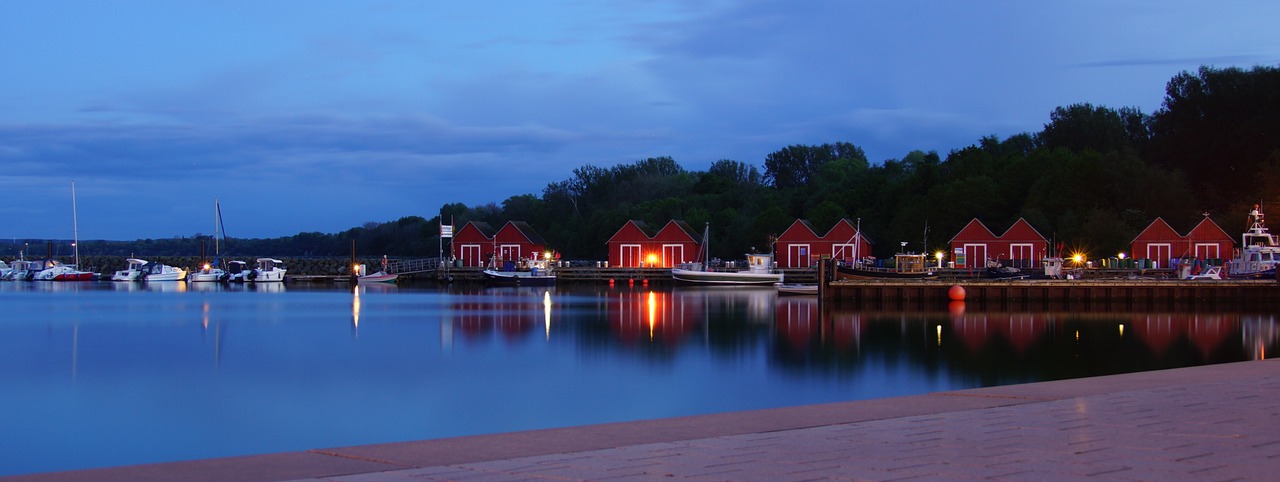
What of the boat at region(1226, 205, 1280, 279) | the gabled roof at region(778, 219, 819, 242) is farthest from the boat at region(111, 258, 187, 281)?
the boat at region(1226, 205, 1280, 279)

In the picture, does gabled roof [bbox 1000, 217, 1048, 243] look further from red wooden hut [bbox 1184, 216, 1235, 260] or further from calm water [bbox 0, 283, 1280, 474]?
calm water [bbox 0, 283, 1280, 474]

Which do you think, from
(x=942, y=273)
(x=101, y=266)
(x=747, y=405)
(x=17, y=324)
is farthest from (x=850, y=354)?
A: (x=101, y=266)

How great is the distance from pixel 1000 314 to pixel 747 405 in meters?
24.7

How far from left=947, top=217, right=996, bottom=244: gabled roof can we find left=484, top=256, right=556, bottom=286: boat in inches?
1055

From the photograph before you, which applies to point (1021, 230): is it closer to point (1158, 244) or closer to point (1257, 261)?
point (1158, 244)

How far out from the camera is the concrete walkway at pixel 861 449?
773cm

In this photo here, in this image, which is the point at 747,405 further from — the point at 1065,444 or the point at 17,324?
the point at 17,324

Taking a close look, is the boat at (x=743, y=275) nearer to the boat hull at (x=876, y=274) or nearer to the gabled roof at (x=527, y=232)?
the boat hull at (x=876, y=274)

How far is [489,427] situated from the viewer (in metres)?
16.2

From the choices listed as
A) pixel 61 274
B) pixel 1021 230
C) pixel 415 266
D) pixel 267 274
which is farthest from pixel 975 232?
pixel 61 274

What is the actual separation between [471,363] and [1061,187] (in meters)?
55.1

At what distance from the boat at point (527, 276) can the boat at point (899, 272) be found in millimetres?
25691

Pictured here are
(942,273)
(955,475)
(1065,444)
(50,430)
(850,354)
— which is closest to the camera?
(955,475)

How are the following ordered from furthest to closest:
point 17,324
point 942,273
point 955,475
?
point 942,273 → point 17,324 → point 955,475
